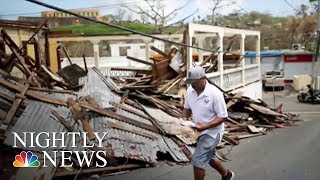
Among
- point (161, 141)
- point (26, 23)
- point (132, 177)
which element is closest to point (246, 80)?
point (26, 23)

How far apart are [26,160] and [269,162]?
478 cm

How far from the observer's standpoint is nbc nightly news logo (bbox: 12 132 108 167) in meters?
6.69

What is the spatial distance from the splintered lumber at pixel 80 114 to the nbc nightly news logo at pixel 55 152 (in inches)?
4.0

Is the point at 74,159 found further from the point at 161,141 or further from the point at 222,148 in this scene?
the point at 222,148

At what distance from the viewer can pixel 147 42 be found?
2216 cm

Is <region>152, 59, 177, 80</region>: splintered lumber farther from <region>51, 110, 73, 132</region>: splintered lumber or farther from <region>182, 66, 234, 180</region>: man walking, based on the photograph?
<region>182, 66, 234, 180</region>: man walking

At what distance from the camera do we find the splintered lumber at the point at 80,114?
7.50m

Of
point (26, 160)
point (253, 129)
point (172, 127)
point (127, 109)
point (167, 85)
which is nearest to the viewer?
point (26, 160)

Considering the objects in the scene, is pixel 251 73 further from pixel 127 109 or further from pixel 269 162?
pixel 127 109

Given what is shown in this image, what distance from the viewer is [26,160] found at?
6.69 meters

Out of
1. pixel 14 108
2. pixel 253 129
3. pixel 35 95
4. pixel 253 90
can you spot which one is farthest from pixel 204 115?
pixel 253 90

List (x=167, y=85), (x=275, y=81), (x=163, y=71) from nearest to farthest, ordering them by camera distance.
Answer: (x=167, y=85)
(x=163, y=71)
(x=275, y=81)

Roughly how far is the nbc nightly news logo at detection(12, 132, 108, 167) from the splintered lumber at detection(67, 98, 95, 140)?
10 cm

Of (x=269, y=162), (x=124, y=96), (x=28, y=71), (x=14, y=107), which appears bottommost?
(x=269, y=162)
